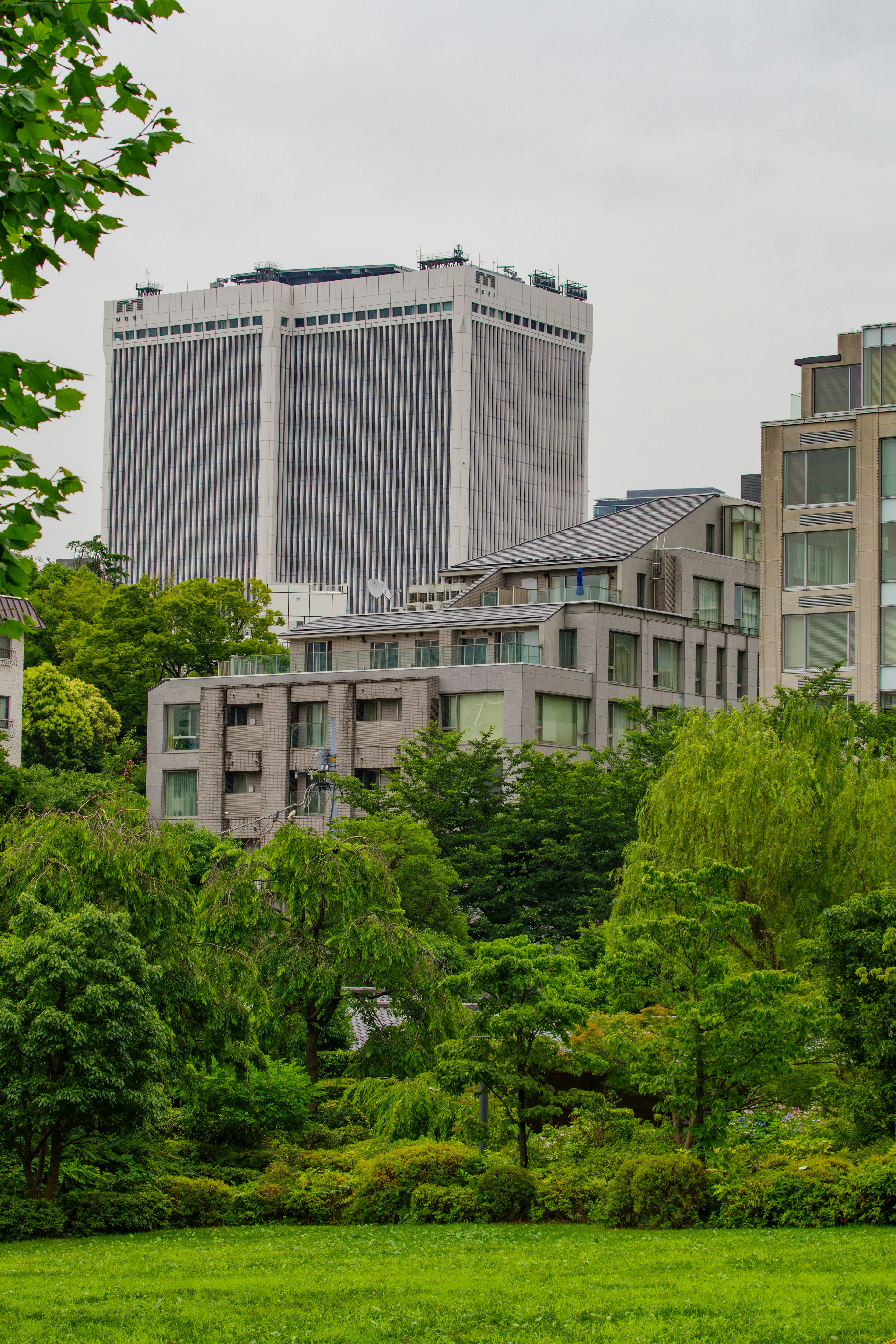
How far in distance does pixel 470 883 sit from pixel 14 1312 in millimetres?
40658

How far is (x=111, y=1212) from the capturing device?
2423cm

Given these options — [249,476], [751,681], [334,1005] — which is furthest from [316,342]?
[334,1005]

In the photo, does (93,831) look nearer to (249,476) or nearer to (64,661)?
(64,661)

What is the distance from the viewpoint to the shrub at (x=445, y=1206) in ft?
76.9

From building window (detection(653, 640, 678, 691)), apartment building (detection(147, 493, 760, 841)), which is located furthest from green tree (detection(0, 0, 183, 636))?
building window (detection(653, 640, 678, 691))

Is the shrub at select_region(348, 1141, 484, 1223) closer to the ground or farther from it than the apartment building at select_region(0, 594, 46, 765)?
closer to the ground

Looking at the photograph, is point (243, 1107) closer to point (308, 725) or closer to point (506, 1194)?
point (506, 1194)

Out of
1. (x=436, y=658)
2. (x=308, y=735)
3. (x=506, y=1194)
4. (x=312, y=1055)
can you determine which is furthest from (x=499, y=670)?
(x=506, y=1194)

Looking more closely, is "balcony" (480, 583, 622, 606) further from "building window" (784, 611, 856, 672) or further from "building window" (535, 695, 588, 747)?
"building window" (784, 611, 856, 672)

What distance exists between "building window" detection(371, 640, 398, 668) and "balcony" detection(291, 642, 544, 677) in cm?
1

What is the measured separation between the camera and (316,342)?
19712 cm

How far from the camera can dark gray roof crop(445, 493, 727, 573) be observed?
2997 inches

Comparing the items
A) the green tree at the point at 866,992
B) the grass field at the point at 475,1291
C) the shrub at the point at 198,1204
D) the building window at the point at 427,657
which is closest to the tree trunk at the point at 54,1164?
the shrub at the point at 198,1204

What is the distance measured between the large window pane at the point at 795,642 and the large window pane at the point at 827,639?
4.5 inches
